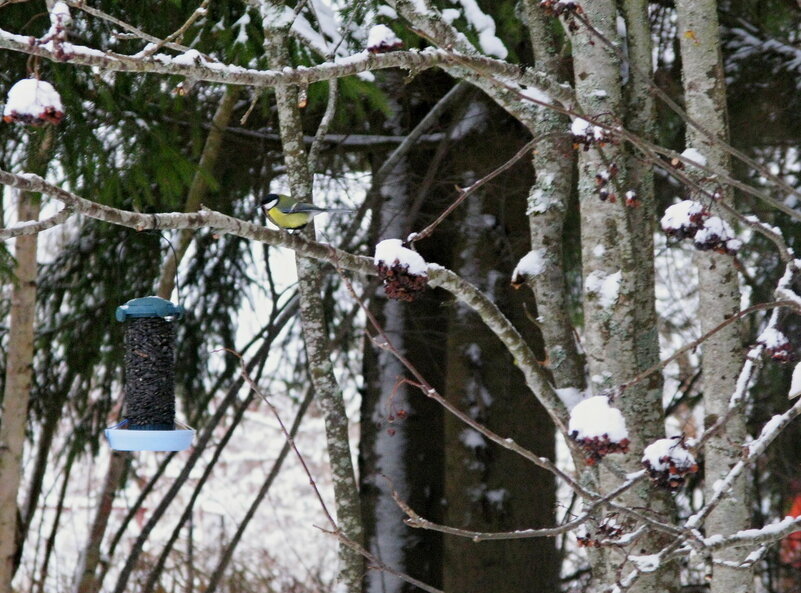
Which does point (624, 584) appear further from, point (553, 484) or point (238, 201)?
point (238, 201)

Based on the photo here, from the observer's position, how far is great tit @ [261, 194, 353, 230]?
3.00 meters

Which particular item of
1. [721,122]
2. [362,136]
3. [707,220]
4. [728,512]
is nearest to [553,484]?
[362,136]

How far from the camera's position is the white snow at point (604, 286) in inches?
105

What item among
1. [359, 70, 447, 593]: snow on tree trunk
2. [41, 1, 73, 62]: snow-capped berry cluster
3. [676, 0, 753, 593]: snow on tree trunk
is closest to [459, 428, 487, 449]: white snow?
[359, 70, 447, 593]: snow on tree trunk

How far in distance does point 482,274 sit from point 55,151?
219 centimetres

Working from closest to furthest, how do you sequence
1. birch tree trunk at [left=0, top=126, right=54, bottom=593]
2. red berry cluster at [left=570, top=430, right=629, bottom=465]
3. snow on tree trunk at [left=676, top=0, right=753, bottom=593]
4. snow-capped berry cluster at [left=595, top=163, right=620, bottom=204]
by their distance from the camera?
1. red berry cluster at [left=570, top=430, right=629, bottom=465]
2. snow-capped berry cluster at [left=595, top=163, right=620, bottom=204]
3. snow on tree trunk at [left=676, top=0, right=753, bottom=593]
4. birch tree trunk at [left=0, top=126, right=54, bottom=593]

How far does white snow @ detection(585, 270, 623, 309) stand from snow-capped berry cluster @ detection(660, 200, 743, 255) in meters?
0.81

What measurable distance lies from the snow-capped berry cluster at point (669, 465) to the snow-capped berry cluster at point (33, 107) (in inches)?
45.7

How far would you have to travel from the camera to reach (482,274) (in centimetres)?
482

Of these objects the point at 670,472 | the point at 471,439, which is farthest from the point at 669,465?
the point at 471,439

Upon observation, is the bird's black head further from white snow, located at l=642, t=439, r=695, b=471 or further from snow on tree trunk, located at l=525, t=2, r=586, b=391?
white snow, located at l=642, t=439, r=695, b=471

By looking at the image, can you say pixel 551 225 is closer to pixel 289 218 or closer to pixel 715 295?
pixel 715 295

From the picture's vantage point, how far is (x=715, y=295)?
252cm

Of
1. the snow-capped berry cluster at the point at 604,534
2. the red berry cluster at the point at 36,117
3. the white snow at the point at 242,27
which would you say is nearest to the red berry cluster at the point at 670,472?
the snow-capped berry cluster at the point at 604,534
